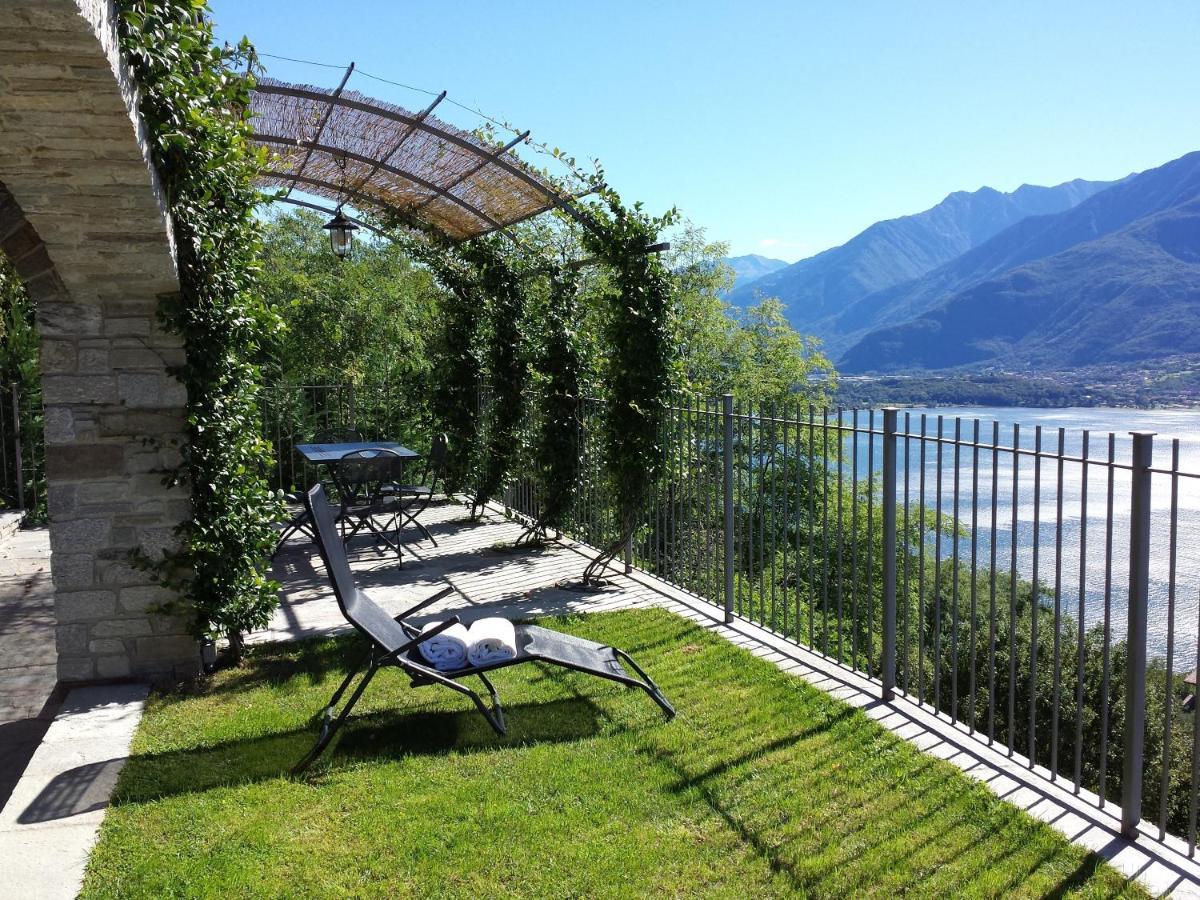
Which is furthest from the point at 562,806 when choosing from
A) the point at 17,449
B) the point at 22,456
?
the point at 22,456

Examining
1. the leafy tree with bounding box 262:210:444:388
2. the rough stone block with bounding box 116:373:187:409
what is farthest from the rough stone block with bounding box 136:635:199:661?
the leafy tree with bounding box 262:210:444:388

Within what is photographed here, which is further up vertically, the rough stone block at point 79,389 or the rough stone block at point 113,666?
the rough stone block at point 79,389

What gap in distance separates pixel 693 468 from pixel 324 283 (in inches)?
413

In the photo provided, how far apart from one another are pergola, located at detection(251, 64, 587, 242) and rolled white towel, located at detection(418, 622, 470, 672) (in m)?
3.82

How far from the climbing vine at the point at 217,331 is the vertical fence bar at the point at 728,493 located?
8.80ft

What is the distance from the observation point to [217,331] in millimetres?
4340

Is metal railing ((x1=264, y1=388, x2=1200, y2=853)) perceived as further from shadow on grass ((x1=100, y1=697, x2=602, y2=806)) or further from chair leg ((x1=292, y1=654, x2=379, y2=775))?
chair leg ((x1=292, y1=654, x2=379, y2=775))

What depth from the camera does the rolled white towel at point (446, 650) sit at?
3.81 metres

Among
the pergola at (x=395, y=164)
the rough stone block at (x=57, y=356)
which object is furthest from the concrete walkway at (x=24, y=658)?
the pergola at (x=395, y=164)

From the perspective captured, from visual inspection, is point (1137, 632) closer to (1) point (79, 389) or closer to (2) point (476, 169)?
(1) point (79, 389)

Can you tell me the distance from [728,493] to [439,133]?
3892mm

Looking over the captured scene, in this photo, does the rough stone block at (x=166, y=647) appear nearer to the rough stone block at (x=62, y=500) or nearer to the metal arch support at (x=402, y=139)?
the rough stone block at (x=62, y=500)

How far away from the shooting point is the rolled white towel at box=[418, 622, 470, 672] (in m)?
3.81

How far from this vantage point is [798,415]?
4.57m
